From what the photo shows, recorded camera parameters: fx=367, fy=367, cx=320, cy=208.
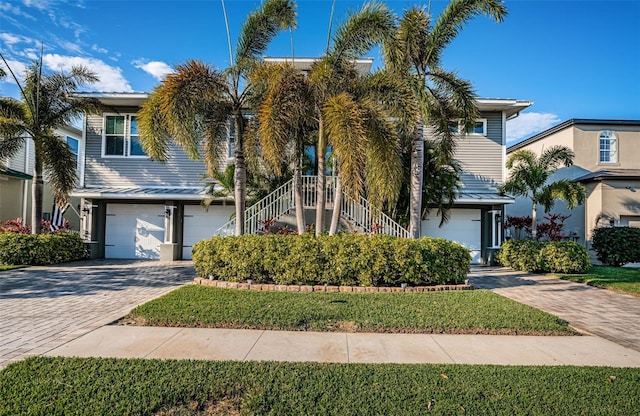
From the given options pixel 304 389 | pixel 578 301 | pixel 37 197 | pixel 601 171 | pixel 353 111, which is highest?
pixel 353 111

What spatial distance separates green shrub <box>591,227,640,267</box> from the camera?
14.4 metres

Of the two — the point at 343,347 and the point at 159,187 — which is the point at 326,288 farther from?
the point at 159,187

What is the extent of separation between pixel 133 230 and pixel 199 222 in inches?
111

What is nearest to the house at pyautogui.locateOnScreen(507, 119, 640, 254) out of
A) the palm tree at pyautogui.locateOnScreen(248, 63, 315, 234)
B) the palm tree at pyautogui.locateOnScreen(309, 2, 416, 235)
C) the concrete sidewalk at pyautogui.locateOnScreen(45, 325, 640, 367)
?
the palm tree at pyautogui.locateOnScreen(309, 2, 416, 235)

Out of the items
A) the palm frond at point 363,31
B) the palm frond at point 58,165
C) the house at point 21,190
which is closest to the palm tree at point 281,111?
the palm frond at point 363,31

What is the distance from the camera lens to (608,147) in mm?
17688

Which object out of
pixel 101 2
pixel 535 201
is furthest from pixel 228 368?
pixel 535 201

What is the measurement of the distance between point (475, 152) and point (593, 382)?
42.3 ft

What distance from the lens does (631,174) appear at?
16.3m

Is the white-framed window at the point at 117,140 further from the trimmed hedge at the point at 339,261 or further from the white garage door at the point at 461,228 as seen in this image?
the white garage door at the point at 461,228

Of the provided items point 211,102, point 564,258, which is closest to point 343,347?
point 211,102

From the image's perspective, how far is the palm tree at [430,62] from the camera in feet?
31.2

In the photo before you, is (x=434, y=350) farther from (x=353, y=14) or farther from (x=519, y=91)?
(x=519, y=91)

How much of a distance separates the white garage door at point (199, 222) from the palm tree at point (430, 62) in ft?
27.4
